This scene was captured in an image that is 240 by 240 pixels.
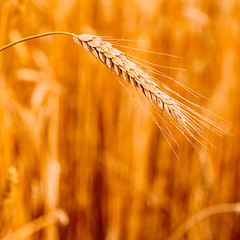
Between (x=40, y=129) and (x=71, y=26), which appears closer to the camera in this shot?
(x=40, y=129)

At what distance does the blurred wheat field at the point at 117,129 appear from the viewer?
4.16ft

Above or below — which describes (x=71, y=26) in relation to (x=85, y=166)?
above

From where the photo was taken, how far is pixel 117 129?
53.1 inches

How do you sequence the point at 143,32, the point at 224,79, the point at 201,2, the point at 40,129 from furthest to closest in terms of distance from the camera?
the point at 201,2 < the point at 224,79 < the point at 143,32 < the point at 40,129

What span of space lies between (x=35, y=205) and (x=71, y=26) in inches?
25.9

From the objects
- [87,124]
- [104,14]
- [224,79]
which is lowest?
[87,124]

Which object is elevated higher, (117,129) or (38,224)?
(117,129)

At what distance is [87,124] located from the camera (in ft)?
4.58

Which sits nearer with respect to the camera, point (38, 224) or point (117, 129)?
point (38, 224)

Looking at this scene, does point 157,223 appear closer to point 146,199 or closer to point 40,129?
point 146,199

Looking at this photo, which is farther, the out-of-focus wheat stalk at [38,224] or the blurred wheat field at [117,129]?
the blurred wheat field at [117,129]

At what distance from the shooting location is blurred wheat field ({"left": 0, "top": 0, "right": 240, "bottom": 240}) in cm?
127

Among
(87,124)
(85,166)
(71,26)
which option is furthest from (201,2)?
(85,166)

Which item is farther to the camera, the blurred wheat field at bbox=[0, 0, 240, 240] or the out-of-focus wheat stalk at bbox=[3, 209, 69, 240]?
the blurred wheat field at bbox=[0, 0, 240, 240]
